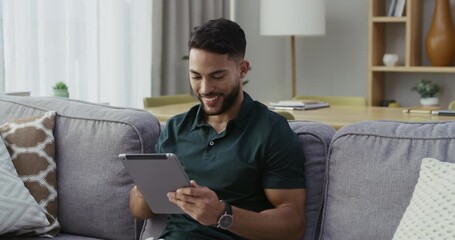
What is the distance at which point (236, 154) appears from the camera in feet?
6.86

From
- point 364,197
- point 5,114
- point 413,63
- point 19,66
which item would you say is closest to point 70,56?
point 19,66

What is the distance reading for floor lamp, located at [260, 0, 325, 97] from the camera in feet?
18.2

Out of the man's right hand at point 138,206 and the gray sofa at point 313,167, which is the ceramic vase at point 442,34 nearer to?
the gray sofa at point 313,167

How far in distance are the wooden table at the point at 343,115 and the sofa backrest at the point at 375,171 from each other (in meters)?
1.16

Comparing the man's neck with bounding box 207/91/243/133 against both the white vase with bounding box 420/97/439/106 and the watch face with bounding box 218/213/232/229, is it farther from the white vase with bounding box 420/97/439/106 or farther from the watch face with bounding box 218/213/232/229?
the white vase with bounding box 420/97/439/106

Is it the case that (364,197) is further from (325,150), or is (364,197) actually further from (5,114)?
(5,114)

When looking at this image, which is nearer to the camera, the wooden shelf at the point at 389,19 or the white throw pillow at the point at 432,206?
the white throw pillow at the point at 432,206

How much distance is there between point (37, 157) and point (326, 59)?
4.06 m

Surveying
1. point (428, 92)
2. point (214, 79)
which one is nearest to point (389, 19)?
point (428, 92)

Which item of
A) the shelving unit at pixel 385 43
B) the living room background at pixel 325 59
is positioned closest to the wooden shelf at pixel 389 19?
the shelving unit at pixel 385 43

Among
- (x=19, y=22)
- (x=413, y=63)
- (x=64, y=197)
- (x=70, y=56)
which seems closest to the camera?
(x=64, y=197)

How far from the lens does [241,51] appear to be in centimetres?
218

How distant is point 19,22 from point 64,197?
6.28ft

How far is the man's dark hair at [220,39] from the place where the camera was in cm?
211
